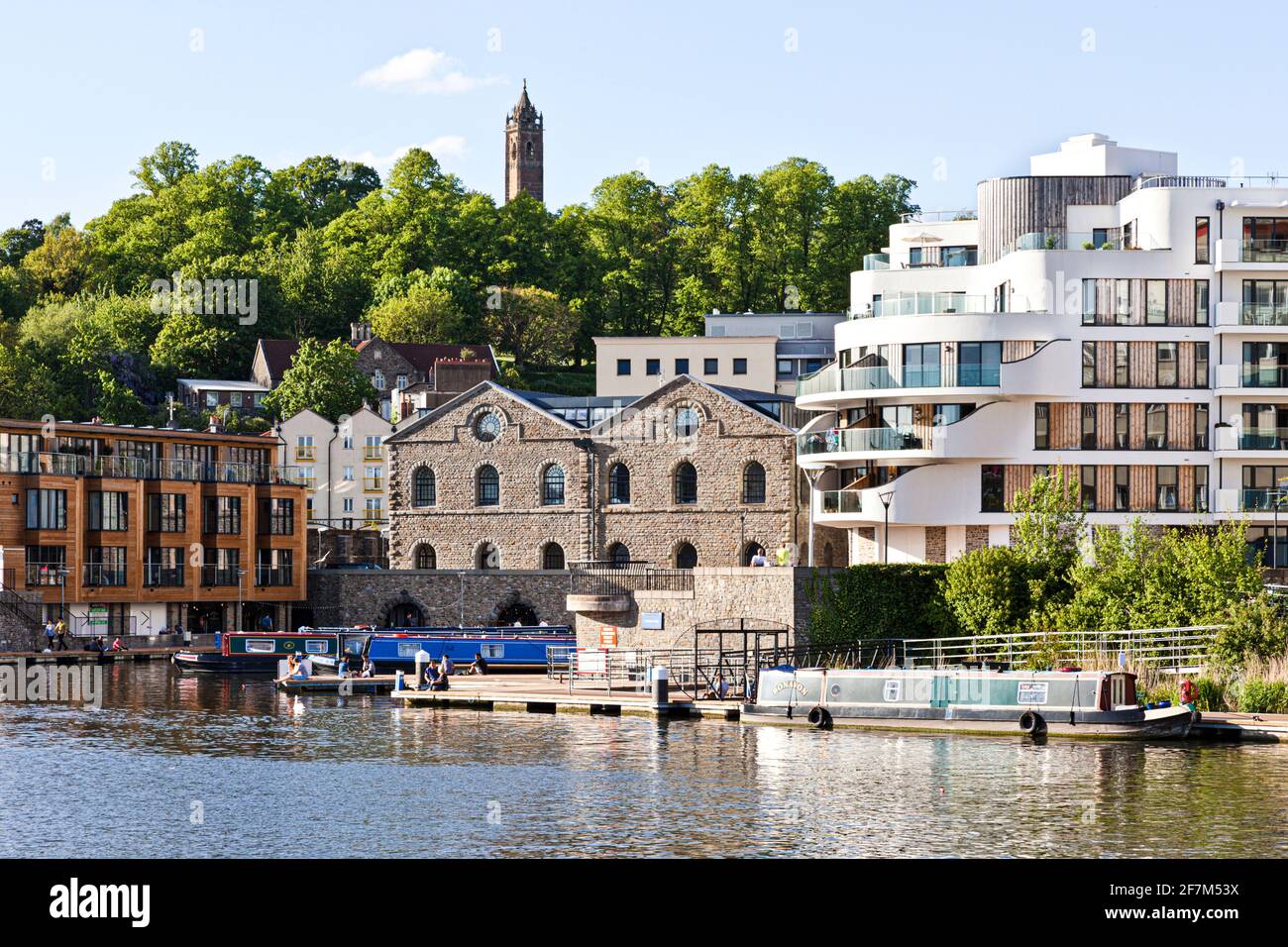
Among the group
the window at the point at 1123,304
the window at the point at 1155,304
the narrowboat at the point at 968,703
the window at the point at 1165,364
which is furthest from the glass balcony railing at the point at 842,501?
the narrowboat at the point at 968,703

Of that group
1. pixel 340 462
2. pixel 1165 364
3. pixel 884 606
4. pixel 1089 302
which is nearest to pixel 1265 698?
pixel 884 606

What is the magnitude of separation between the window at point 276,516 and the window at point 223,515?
1.59 metres

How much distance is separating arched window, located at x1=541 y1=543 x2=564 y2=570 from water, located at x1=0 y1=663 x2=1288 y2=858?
36.1m

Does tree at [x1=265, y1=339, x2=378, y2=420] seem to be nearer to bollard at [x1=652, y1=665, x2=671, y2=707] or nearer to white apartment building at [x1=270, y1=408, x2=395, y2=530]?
white apartment building at [x1=270, y1=408, x2=395, y2=530]

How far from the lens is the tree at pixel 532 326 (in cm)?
14488

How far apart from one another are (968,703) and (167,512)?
49.8 meters

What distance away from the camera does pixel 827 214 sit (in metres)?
147

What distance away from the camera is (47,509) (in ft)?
281

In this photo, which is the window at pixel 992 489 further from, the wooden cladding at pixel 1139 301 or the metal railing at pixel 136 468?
the metal railing at pixel 136 468

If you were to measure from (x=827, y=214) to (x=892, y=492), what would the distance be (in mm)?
78632

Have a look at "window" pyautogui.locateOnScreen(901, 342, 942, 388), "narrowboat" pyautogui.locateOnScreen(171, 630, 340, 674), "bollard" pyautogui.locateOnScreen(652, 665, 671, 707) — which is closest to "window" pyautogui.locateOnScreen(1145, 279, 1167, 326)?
"window" pyautogui.locateOnScreen(901, 342, 942, 388)

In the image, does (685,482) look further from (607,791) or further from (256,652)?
(607,791)
